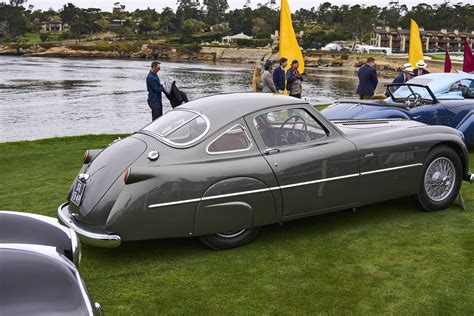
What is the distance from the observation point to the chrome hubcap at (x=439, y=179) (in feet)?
21.4

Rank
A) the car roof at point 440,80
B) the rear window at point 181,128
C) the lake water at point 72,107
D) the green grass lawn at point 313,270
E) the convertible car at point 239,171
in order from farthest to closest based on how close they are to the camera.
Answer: the lake water at point 72,107
the car roof at point 440,80
the rear window at point 181,128
the convertible car at point 239,171
the green grass lawn at point 313,270

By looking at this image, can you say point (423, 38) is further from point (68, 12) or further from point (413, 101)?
point (413, 101)

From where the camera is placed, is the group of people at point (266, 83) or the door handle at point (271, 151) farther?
the group of people at point (266, 83)

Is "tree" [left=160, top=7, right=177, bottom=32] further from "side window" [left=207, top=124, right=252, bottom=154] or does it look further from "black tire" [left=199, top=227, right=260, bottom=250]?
"black tire" [left=199, top=227, right=260, bottom=250]

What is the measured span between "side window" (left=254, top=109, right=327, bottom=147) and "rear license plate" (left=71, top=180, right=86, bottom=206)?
5.94 ft

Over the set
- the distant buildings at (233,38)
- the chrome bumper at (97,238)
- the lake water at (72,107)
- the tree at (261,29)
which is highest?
the tree at (261,29)

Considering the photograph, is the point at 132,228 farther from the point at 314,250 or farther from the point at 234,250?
the point at 314,250

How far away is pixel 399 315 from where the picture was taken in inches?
167

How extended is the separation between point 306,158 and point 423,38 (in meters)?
147

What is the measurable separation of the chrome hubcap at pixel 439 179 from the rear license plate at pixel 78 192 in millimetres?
3824

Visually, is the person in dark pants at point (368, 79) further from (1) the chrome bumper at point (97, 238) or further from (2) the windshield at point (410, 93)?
(1) the chrome bumper at point (97, 238)

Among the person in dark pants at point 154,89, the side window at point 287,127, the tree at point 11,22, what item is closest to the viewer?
the side window at point 287,127

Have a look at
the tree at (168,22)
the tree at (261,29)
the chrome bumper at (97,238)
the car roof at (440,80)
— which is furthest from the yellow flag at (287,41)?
the tree at (168,22)

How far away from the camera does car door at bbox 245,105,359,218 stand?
219 inches
